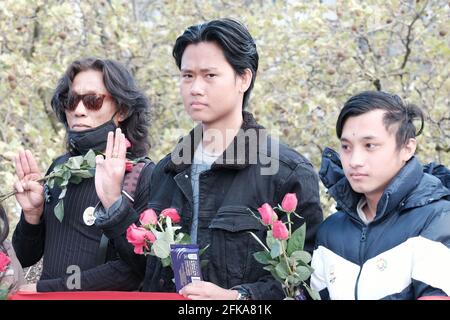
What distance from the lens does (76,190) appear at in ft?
12.5

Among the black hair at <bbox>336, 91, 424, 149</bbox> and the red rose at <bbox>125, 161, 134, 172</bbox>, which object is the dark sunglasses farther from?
the black hair at <bbox>336, 91, 424, 149</bbox>

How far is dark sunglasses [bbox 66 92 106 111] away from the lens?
12.6 ft

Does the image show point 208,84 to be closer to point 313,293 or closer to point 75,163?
point 75,163

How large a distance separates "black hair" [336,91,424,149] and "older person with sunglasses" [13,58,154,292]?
95 cm

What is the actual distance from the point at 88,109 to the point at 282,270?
1.31 m

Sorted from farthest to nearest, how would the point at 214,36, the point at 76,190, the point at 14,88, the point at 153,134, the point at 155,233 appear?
the point at 153,134, the point at 14,88, the point at 76,190, the point at 214,36, the point at 155,233

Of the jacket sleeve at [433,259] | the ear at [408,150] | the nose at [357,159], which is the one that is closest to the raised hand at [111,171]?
the nose at [357,159]

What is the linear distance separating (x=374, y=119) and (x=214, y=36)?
0.70m

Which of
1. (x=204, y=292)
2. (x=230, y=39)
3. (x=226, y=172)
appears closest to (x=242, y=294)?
(x=204, y=292)

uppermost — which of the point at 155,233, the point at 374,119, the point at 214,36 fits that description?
the point at 214,36

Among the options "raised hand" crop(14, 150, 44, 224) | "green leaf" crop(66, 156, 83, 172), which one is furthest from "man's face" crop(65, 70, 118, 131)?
"raised hand" crop(14, 150, 44, 224)

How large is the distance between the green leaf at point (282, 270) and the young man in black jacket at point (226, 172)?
0.16 m
